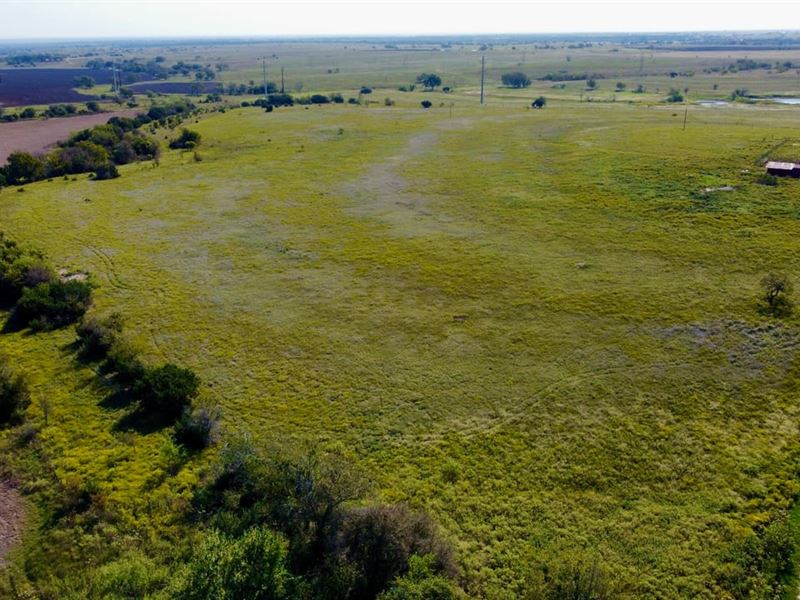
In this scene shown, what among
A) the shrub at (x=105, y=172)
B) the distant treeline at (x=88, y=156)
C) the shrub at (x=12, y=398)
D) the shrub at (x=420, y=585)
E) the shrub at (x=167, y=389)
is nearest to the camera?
the shrub at (x=420, y=585)

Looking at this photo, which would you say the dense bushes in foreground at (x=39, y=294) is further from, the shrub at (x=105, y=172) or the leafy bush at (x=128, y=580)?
the shrub at (x=105, y=172)

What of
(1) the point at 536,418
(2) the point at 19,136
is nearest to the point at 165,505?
(1) the point at 536,418

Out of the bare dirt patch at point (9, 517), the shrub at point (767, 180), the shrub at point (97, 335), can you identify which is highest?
the shrub at point (767, 180)

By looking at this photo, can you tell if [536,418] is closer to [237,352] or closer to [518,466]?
[518,466]

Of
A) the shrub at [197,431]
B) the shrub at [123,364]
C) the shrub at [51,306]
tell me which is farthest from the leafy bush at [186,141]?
the shrub at [197,431]

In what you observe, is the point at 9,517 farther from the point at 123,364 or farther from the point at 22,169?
the point at 22,169

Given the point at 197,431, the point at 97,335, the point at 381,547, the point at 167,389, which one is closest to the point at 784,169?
the point at 381,547
